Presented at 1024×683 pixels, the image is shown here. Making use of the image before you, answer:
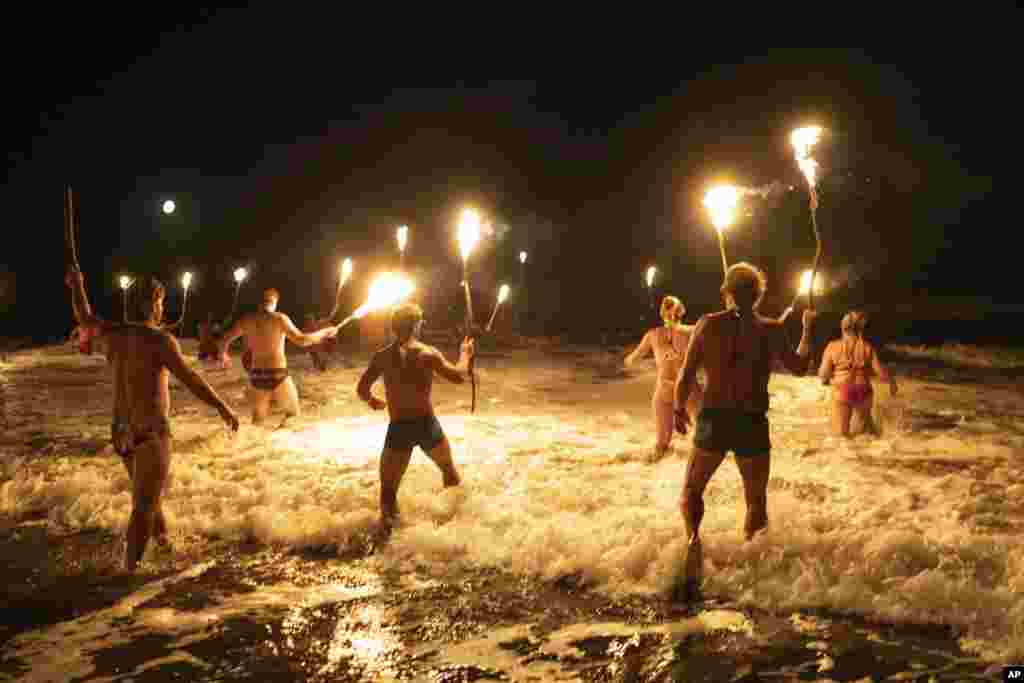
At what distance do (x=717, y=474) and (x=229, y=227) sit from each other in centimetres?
4566

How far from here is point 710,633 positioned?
4.67 metres

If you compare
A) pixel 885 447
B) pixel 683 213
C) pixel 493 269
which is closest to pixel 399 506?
pixel 885 447

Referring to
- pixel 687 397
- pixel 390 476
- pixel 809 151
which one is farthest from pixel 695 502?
pixel 809 151

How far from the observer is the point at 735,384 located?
536 centimetres

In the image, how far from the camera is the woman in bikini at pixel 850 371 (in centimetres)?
1006

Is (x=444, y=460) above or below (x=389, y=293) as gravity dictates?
below

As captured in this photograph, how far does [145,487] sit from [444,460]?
2.34 meters

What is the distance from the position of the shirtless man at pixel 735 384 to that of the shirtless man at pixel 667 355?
3670 millimetres

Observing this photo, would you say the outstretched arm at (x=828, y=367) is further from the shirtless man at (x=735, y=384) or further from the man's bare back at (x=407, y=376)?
the man's bare back at (x=407, y=376)

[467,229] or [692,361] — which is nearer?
[692,361]

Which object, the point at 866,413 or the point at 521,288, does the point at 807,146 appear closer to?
the point at 866,413

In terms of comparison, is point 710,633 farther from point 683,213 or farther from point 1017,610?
point 683,213

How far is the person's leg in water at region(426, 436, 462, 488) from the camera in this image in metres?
6.89

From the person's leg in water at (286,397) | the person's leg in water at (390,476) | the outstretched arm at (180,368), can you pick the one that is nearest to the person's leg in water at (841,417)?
the person's leg in water at (390,476)
